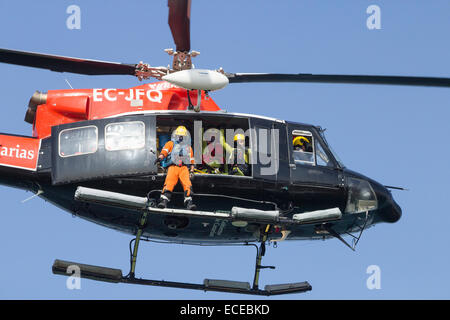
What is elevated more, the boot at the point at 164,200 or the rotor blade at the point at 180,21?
the rotor blade at the point at 180,21

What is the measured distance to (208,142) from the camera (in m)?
19.9

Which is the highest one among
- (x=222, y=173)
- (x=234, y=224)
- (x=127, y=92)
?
(x=127, y=92)

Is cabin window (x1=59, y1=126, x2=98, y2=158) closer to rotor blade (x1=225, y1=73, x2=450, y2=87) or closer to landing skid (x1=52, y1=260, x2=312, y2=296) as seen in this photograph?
landing skid (x1=52, y1=260, x2=312, y2=296)

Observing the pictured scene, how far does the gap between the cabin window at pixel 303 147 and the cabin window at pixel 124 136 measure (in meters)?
3.71

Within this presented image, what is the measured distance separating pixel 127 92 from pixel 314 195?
5.29 m

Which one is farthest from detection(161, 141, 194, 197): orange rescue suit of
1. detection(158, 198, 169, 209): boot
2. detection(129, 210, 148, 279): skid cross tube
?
detection(129, 210, 148, 279): skid cross tube

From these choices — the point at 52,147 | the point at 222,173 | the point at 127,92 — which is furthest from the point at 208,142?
the point at 52,147

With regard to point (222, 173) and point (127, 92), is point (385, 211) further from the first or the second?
point (127, 92)

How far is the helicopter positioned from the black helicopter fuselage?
24mm

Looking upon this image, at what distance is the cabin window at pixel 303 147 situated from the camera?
64.9 ft

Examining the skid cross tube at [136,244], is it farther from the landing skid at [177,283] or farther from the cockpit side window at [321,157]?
the cockpit side window at [321,157]

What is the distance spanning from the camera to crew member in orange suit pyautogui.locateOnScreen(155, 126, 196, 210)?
18.2 metres

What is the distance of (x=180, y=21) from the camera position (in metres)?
18.0

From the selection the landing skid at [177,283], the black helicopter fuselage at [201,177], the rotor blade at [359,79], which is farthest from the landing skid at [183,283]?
the rotor blade at [359,79]
